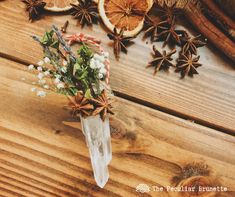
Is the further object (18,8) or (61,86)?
(18,8)

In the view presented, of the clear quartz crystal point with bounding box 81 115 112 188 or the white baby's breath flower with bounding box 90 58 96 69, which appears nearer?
the white baby's breath flower with bounding box 90 58 96 69

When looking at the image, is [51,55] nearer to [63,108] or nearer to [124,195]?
[63,108]

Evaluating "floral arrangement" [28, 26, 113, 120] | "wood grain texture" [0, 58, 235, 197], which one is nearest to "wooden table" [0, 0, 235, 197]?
"wood grain texture" [0, 58, 235, 197]

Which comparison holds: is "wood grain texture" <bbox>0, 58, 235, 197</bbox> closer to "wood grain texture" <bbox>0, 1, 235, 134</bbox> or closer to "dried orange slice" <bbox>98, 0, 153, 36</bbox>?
"wood grain texture" <bbox>0, 1, 235, 134</bbox>

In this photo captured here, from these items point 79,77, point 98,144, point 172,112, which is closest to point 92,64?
point 79,77

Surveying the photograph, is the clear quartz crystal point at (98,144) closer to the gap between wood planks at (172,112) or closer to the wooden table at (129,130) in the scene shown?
the wooden table at (129,130)

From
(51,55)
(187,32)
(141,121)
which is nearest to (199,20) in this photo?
(187,32)
